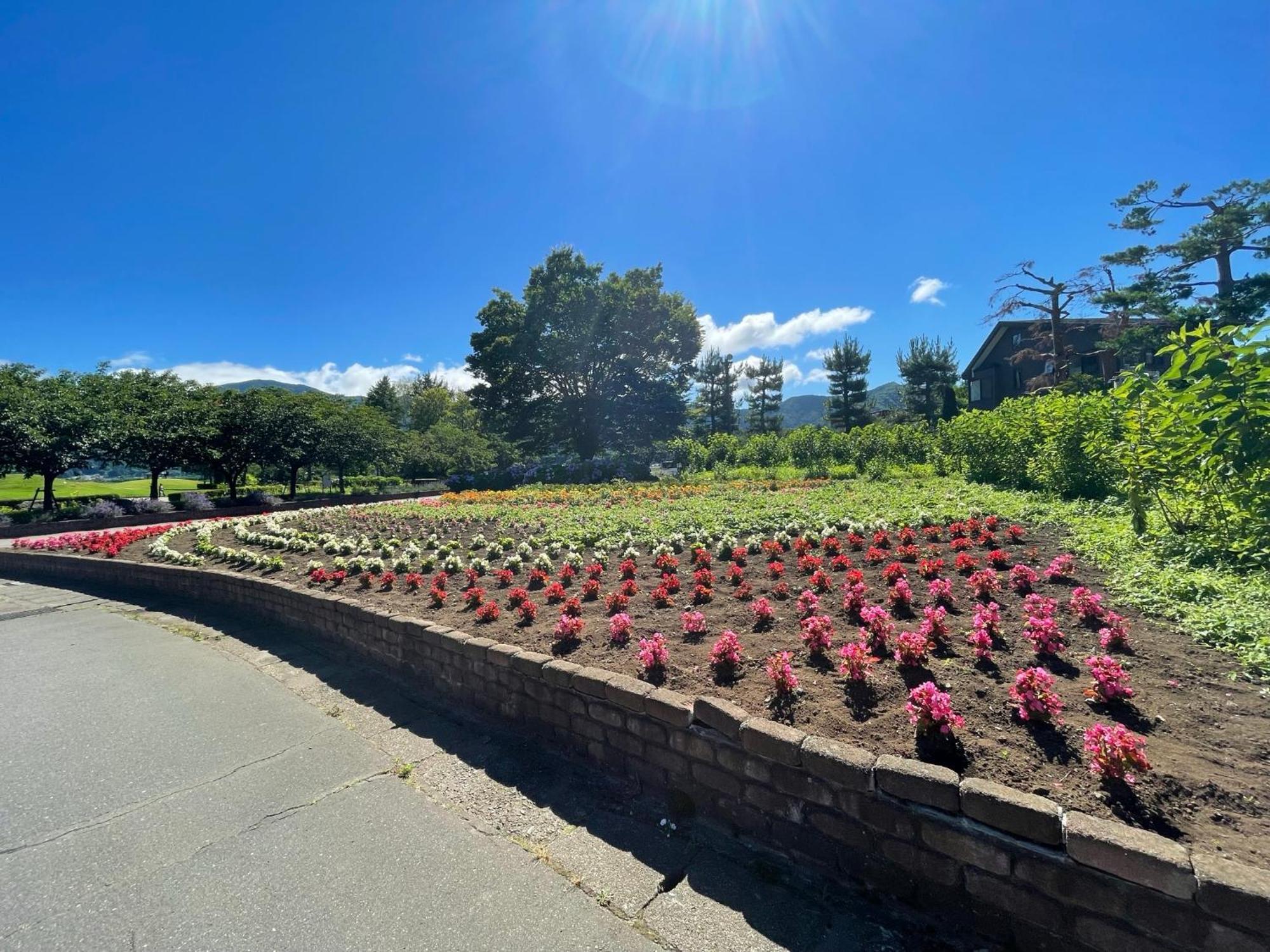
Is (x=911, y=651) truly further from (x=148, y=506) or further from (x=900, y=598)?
(x=148, y=506)

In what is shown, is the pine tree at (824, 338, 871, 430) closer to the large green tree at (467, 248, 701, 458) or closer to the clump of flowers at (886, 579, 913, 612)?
the large green tree at (467, 248, 701, 458)

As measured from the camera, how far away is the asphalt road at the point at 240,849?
203 centimetres

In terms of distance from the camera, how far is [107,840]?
257cm

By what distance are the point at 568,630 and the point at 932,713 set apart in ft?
7.39

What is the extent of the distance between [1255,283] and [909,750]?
73.8ft

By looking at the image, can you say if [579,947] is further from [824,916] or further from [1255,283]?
[1255,283]

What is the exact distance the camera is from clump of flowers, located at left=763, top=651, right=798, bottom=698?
8.89 ft

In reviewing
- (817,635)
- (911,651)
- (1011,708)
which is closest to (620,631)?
(817,635)

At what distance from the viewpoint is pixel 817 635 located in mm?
3174

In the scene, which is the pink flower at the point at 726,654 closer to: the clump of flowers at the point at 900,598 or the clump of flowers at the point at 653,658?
the clump of flowers at the point at 653,658

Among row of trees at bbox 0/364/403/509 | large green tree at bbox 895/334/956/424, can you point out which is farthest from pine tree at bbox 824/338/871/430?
row of trees at bbox 0/364/403/509

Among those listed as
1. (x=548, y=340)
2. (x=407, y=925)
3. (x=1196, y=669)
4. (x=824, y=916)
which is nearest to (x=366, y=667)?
(x=407, y=925)

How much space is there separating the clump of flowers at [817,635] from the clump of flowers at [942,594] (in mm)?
1007

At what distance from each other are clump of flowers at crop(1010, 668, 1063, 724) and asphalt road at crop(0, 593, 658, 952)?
5.83 ft
